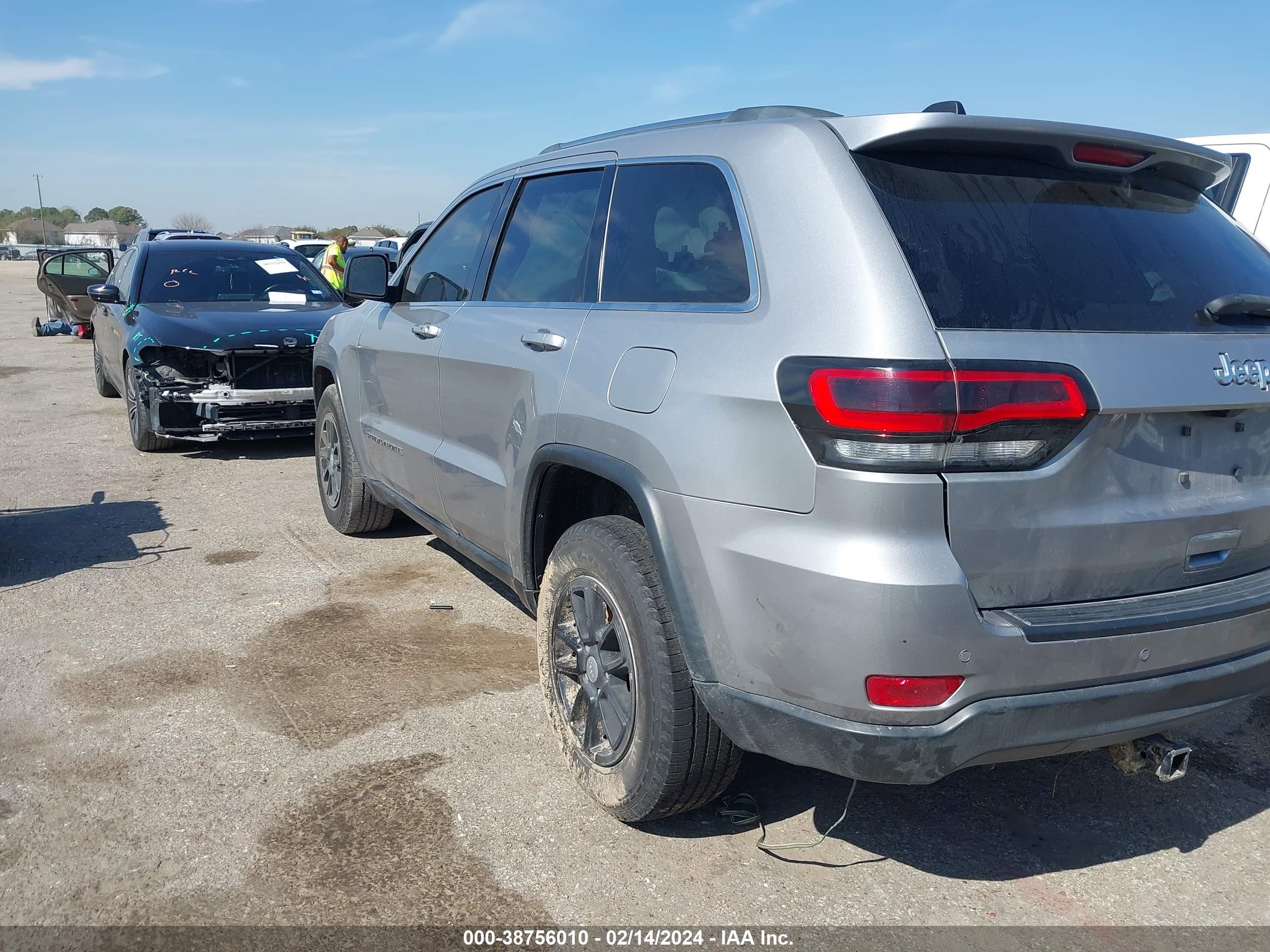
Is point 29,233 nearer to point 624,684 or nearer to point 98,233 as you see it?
point 98,233

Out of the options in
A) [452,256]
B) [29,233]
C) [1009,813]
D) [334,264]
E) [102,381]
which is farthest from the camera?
[29,233]

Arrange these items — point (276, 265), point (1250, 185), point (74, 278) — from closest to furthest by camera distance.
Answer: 1. point (1250, 185)
2. point (276, 265)
3. point (74, 278)

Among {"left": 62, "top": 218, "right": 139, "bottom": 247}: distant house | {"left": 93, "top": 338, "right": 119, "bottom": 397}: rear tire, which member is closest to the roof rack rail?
{"left": 93, "top": 338, "right": 119, "bottom": 397}: rear tire

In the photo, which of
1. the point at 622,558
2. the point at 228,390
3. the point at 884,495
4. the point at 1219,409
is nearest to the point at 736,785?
the point at 622,558

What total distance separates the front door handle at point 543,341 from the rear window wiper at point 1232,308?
1.74 meters

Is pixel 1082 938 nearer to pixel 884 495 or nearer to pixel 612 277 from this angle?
pixel 884 495

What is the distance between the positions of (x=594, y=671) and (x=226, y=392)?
19.0 ft

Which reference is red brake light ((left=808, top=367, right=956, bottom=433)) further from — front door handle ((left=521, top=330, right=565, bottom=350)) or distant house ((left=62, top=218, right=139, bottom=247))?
distant house ((left=62, top=218, right=139, bottom=247))

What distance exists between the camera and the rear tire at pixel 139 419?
798 centimetres

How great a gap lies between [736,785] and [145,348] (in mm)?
6398

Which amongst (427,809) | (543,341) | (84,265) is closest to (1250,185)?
(543,341)

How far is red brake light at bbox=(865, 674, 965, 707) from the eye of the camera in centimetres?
222

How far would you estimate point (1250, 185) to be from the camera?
6254mm

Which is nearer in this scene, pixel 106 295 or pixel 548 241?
pixel 548 241
